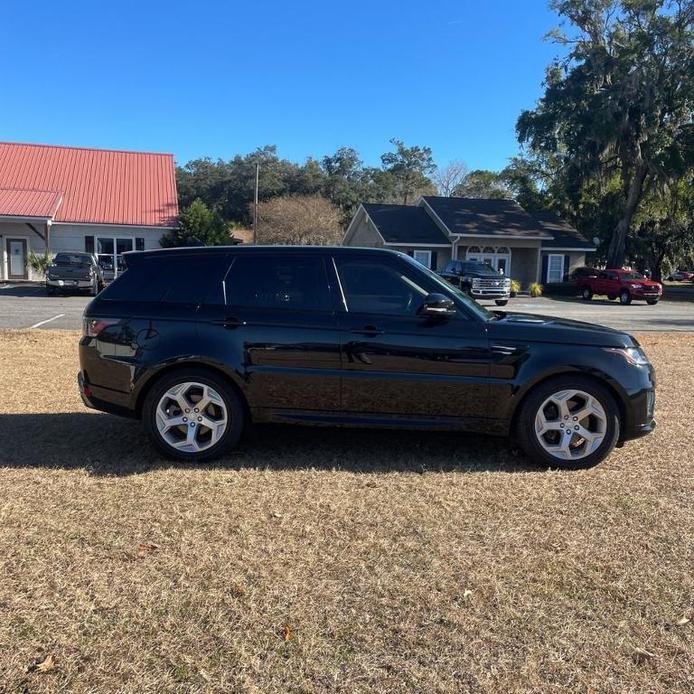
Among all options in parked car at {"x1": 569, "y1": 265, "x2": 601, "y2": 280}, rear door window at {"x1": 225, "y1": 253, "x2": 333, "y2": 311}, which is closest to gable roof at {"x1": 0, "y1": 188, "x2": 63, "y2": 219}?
rear door window at {"x1": 225, "y1": 253, "x2": 333, "y2": 311}

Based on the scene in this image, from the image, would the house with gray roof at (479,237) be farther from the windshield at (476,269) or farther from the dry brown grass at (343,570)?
the dry brown grass at (343,570)

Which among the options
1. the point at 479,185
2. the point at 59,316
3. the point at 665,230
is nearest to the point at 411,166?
the point at 479,185

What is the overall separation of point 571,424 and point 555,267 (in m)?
36.5

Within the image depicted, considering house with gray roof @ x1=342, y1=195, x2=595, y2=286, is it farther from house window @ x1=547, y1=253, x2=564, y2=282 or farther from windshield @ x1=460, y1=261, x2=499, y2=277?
windshield @ x1=460, y1=261, x2=499, y2=277

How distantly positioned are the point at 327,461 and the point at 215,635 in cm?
236

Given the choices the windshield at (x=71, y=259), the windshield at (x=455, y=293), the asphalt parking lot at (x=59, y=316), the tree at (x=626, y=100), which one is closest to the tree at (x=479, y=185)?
the tree at (x=626, y=100)

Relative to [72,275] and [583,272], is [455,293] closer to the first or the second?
[72,275]

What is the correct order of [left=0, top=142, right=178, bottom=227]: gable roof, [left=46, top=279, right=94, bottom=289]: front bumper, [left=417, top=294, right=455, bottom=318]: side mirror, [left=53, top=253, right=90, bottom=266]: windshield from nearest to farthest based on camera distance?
[left=417, top=294, right=455, bottom=318]: side mirror, [left=46, top=279, right=94, bottom=289]: front bumper, [left=53, top=253, right=90, bottom=266]: windshield, [left=0, top=142, right=178, bottom=227]: gable roof

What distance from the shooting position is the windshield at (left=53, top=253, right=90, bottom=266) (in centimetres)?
2519

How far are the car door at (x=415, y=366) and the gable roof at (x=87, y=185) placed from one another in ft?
94.1

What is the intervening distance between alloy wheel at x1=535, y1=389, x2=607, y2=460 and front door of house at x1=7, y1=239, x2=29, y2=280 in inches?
1246

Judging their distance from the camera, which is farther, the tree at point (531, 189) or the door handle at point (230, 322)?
the tree at point (531, 189)

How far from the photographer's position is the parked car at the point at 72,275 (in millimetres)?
24484

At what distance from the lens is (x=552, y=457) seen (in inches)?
196
